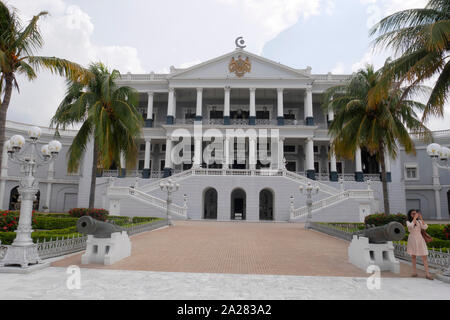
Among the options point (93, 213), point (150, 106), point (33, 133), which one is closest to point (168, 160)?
point (150, 106)

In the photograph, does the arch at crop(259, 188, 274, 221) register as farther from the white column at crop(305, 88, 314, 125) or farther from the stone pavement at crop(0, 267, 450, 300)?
the stone pavement at crop(0, 267, 450, 300)

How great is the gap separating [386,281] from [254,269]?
2946 millimetres

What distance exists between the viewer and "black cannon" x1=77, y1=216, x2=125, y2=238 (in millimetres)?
7082

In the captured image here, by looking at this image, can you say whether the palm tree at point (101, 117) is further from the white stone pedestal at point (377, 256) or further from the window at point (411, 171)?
the window at point (411, 171)

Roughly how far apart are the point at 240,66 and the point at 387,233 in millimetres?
26772

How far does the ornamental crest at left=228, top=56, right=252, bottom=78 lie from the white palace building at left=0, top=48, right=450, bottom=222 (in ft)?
0.35

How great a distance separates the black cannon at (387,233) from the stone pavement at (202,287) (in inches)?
36.5

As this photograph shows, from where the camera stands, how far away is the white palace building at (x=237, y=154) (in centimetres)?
2522

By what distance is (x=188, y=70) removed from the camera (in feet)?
101

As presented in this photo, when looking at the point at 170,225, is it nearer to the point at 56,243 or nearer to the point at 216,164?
the point at 56,243

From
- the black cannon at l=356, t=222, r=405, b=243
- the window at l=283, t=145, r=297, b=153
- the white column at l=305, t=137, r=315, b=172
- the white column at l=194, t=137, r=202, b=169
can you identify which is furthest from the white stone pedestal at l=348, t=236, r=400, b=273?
the window at l=283, t=145, r=297, b=153

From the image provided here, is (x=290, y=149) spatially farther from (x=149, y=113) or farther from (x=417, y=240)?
(x=417, y=240)

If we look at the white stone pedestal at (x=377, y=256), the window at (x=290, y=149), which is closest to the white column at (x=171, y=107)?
the window at (x=290, y=149)

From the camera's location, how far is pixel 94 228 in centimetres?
735
